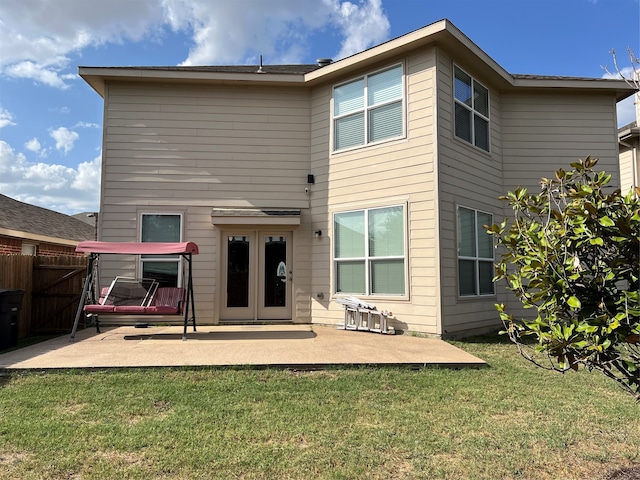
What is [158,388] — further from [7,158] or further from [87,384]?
[7,158]

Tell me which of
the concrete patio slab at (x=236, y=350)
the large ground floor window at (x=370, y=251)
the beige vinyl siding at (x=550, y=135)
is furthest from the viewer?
the beige vinyl siding at (x=550, y=135)

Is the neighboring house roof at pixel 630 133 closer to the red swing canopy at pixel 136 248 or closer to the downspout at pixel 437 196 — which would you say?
the downspout at pixel 437 196

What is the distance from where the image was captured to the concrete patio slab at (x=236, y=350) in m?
5.16

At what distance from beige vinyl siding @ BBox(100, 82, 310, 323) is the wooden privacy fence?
114 centimetres

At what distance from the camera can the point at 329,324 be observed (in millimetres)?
8391

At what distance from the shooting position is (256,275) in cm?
879

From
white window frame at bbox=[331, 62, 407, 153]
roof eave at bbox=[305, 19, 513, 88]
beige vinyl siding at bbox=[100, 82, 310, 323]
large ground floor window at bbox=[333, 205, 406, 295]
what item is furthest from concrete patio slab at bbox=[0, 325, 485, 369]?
roof eave at bbox=[305, 19, 513, 88]

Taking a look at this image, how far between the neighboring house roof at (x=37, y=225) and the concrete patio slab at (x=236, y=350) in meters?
8.34

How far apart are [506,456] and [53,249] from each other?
18.3 metres

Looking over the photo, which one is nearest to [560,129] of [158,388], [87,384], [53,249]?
[158,388]

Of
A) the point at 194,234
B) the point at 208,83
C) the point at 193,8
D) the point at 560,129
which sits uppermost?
the point at 193,8

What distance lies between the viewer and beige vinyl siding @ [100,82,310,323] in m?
8.71

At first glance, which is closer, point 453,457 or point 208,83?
point 453,457

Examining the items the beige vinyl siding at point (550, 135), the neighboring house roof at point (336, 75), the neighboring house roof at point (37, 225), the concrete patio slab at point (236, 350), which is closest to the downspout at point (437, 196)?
the concrete patio slab at point (236, 350)
